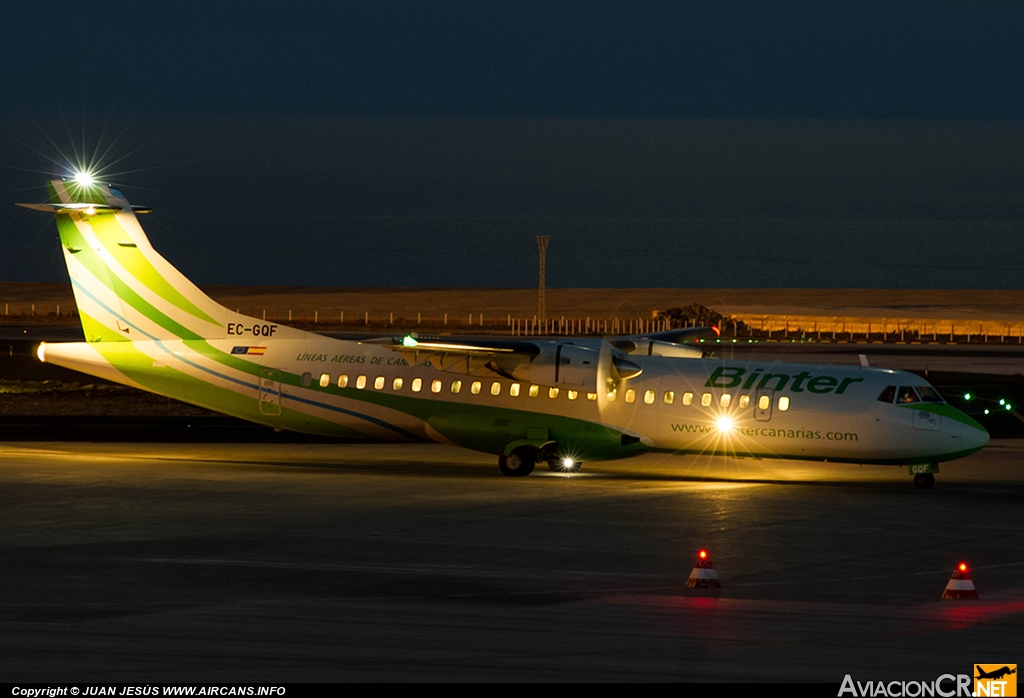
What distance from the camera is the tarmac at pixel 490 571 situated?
42.8 ft

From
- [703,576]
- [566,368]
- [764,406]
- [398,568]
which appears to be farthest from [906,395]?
[398,568]

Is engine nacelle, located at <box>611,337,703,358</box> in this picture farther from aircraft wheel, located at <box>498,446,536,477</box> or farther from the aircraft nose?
the aircraft nose

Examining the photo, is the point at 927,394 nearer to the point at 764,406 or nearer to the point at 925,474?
the point at 925,474

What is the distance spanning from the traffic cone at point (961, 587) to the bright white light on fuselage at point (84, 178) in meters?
23.4

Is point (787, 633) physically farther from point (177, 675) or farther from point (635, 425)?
point (635, 425)

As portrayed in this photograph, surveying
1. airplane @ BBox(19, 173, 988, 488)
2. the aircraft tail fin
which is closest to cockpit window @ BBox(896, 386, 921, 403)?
airplane @ BBox(19, 173, 988, 488)

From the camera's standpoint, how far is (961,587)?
16.5 m

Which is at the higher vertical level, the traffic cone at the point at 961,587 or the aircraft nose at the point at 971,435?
the aircraft nose at the point at 971,435

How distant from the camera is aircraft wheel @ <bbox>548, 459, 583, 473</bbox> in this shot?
30.1m

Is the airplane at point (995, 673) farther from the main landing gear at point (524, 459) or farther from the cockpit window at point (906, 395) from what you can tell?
the main landing gear at point (524, 459)

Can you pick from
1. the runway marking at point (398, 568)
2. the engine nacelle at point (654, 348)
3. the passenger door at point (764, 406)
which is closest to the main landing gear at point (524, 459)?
the engine nacelle at point (654, 348)

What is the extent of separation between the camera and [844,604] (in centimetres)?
1614

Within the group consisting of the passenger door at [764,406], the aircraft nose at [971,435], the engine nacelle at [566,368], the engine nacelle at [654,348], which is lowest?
the aircraft nose at [971,435]

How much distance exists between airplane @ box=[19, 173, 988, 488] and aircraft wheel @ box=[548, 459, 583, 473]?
0.15 ft
